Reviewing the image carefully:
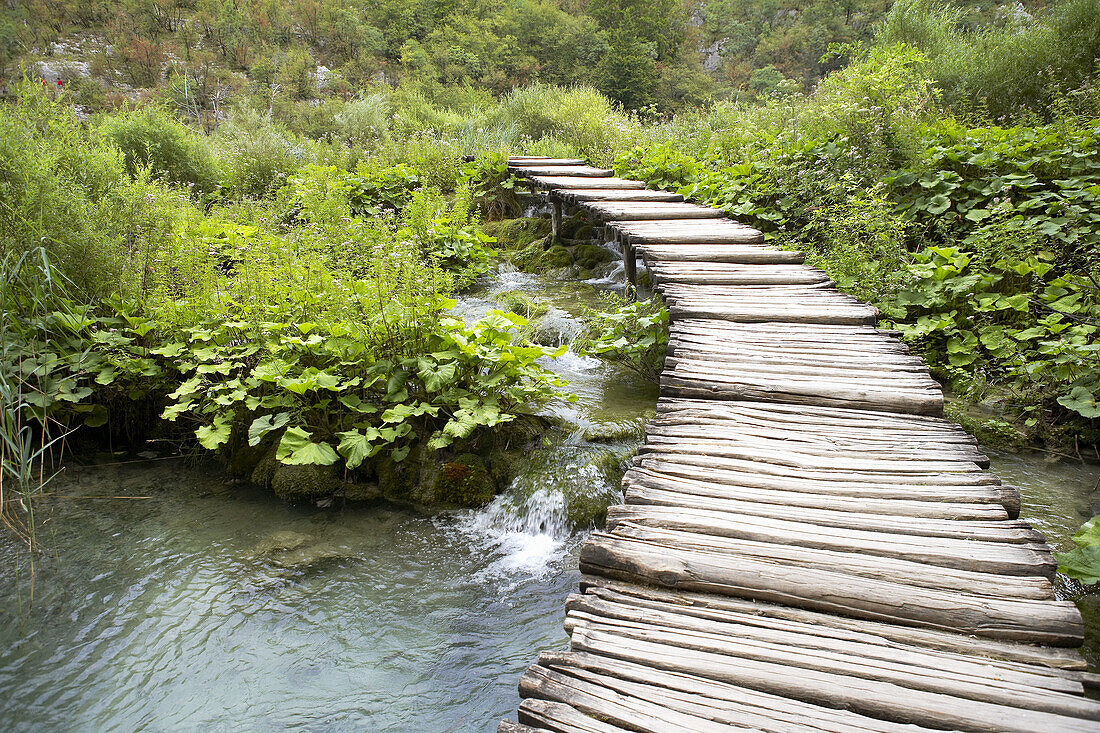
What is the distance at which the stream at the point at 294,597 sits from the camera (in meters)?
2.65

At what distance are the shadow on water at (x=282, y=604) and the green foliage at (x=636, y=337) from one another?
2.41 ft

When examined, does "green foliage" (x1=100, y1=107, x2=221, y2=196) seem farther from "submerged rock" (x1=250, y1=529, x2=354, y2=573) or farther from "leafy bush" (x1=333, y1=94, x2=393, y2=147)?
"submerged rock" (x1=250, y1=529, x2=354, y2=573)

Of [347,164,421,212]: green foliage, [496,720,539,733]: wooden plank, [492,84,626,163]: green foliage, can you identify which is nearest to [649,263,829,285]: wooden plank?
[496,720,539,733]: wooden plank

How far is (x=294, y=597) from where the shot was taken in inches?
128

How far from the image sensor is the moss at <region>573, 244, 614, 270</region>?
806cm

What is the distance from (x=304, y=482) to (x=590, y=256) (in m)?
5.19

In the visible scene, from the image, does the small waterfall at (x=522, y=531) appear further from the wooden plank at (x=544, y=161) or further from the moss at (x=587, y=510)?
the wooden plank at (x=544, y=161)

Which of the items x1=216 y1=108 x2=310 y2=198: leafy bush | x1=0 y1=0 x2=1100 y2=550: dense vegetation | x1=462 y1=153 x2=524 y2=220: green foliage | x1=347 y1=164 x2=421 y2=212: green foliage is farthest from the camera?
x1=462 y1=153 x2=524 y2=220: green foliage

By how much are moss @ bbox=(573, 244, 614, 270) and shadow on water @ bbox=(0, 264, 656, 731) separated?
400 cm

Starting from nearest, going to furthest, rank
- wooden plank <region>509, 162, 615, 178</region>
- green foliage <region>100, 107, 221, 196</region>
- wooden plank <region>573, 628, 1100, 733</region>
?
wooden plank <region>573, 628, 1100, 733</region> < green foliage <region>100, 107, 221, 196</region> < wooden plank <region>509, 162, 615, 178</region>

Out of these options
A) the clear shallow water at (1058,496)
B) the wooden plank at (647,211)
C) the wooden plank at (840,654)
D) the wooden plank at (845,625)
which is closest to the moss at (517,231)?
the wooden plank at (647,211)

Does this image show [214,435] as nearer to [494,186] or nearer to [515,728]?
[515,728]

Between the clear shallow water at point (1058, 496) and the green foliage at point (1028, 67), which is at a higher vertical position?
the green foliage at point (1028, 67)

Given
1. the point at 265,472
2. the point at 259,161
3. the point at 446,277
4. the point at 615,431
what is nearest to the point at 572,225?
the point at 446,277
